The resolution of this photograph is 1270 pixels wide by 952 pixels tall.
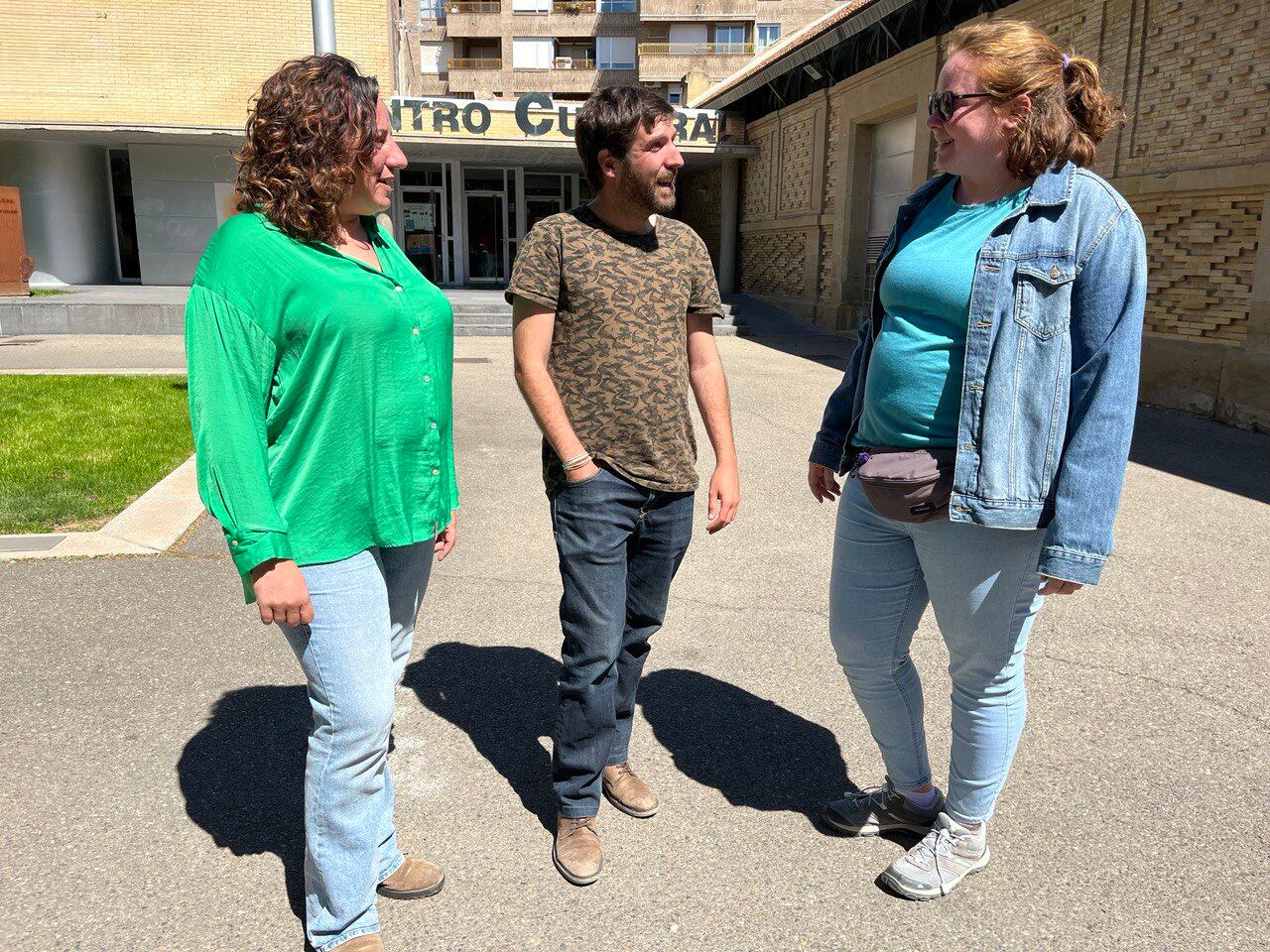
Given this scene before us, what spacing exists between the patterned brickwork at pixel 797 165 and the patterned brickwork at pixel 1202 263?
34.9 ft

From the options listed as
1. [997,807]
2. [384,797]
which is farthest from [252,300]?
[997,807]

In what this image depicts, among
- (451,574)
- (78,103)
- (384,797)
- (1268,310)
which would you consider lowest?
(451,574)

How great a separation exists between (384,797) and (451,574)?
8.69 ft

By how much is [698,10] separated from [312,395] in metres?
52.0

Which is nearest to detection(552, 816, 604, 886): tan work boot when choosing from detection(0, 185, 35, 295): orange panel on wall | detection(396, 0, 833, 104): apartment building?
detection(0, 185, 35, 295): orange panel on wall

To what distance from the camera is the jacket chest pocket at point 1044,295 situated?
6.76ft

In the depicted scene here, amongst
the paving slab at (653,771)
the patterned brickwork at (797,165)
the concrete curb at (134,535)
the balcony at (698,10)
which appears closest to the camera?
the paving slab at (653,771)

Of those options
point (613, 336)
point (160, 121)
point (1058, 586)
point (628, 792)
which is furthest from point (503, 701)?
point (160, 121)

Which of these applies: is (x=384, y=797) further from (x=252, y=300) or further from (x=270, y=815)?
(x=252, y=300)

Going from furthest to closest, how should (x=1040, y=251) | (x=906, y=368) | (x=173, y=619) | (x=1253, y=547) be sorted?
(x=1253, y=547), (x=173, y=619), (x=906, y=368), (x=1040, y=251)

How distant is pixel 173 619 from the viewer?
13.9 feet

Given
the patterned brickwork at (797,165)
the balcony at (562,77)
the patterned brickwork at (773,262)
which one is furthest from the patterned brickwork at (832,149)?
the balcony at (562,77)

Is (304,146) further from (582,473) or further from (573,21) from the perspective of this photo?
(573,21)

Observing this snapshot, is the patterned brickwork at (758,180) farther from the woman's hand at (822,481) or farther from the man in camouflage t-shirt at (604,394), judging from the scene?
the man in camouflage t-shirt at (604,394)
